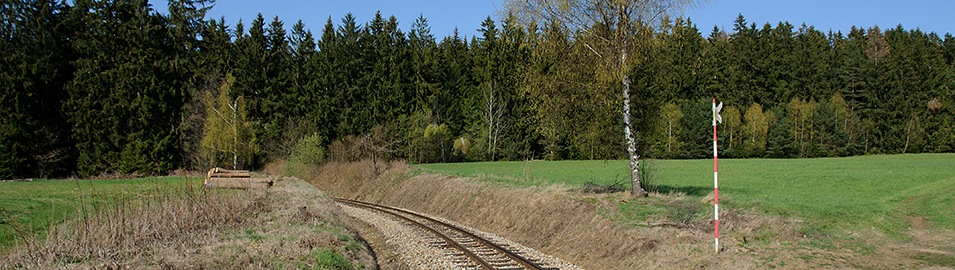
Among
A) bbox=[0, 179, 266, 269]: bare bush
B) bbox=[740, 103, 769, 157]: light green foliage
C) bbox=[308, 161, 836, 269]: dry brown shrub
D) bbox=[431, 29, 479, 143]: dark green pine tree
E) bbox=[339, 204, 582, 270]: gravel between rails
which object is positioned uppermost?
bbox=[431, 29, 479, 143]: dark green pine tree

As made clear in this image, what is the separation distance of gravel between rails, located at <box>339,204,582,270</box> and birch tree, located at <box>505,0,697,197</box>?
5031 millimetres

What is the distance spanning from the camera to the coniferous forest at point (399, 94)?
38938 millimetres

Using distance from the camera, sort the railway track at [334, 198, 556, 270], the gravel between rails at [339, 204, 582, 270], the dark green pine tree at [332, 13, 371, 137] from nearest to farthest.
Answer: the railway track at [334, 198, 556, 270] < the gravel between rails at [339, 204, 582, 270] < the dark green pine tree at [332, 13, 371, 137]

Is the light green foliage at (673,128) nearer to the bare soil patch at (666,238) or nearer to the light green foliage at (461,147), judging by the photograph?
the light green foliage at (461,147)

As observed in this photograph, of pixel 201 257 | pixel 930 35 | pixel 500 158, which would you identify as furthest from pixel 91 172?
pixel 930 35

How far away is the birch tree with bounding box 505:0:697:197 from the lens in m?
14.7

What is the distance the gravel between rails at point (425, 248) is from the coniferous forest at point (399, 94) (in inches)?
193

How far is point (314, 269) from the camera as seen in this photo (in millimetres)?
9102

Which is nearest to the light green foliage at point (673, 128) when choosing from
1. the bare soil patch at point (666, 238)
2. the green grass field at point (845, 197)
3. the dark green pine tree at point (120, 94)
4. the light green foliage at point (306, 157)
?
the green grass field at point (845, 197)

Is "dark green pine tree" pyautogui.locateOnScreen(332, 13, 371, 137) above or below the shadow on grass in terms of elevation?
above

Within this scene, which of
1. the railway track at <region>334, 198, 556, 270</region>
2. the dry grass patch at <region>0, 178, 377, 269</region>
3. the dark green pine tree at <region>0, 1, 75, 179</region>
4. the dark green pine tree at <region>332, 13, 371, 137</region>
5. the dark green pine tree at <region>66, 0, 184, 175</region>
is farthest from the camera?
the dark green pine tree at <region>332, 13, 371, 137</region>

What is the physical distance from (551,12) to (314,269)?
34.0 feet

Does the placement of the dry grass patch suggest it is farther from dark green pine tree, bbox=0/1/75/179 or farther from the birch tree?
dark green pine tree, bbox=0/1/75/179

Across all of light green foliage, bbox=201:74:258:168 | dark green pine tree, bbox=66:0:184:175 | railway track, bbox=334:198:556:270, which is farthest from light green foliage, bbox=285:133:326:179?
railway track, bbox=334:198:556:270
